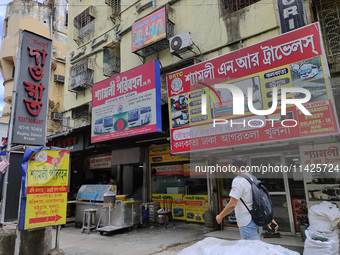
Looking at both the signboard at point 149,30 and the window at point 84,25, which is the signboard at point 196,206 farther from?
the window at point 84,25

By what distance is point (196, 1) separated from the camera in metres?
9.90

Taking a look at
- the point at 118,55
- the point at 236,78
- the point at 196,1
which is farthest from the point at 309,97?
the point at 118,55

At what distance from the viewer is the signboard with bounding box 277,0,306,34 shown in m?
6.89

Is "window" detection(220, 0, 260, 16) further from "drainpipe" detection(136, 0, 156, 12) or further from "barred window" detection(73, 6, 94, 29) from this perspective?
"barred window" detection(73, 6, 94, 29)

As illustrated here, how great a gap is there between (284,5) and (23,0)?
2051 centimetres

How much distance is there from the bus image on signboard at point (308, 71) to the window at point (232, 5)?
412 cm

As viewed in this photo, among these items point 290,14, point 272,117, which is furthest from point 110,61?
point 272,117

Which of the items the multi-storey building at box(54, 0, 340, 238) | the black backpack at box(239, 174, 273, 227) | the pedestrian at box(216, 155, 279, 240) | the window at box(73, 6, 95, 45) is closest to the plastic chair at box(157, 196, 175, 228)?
the multi-storey building at box(54, 0, 340, 238)

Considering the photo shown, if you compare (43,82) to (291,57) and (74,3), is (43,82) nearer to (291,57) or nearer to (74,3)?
(291,57)

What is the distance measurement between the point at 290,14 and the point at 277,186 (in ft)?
16.3

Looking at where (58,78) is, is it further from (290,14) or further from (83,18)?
(290,14)

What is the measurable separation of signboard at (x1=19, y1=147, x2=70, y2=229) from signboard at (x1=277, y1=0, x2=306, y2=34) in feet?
22.2

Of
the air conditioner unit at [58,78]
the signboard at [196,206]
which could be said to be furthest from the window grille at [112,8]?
the signboard at [196,206]

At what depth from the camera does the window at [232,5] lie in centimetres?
888
